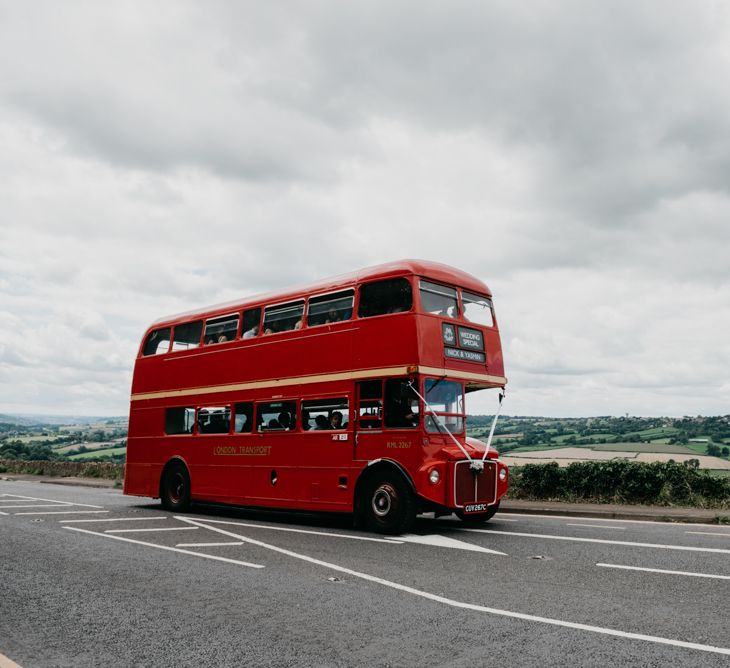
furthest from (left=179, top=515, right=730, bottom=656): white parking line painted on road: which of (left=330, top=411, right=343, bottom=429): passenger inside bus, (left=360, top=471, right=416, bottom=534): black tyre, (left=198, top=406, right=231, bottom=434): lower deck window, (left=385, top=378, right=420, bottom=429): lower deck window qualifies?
(left=198, top=406, right=231, bottom=434): lower deck window

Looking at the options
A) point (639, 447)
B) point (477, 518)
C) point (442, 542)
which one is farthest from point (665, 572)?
point (639, 447)

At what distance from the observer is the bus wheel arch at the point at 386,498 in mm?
11320

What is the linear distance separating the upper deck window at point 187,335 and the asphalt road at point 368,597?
5.60 m

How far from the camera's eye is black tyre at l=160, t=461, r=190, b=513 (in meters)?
16.3

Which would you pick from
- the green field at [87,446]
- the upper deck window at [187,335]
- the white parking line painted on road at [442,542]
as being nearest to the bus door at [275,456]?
the upper deck window at [187,335]

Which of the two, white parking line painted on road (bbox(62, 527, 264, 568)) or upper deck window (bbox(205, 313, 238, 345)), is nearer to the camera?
white parking line painted on road (bbox(62, 527, 264, 568))

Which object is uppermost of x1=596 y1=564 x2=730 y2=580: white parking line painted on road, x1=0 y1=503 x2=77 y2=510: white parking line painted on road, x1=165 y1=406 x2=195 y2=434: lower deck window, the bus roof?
the bus roof

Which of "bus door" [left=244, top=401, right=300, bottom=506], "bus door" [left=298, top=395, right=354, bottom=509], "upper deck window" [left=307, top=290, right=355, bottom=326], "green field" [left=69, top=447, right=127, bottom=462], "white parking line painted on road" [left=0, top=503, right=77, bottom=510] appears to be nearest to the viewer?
"bus door" [left=298, top=395, right=354, bottom=509]

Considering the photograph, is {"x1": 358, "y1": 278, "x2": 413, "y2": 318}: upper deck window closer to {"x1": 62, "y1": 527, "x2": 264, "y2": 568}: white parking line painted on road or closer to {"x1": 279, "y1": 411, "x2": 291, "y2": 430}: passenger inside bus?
{"x1": 279, "y1": 411, "x2": 291, "y2": 430}: passenger inside bus

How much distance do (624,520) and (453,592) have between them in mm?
7974

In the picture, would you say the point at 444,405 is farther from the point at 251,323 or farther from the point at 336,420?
the point at 251,323

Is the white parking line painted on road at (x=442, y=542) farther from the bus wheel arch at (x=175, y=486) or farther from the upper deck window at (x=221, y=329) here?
the bus wheel arch at (x=175, y=486)

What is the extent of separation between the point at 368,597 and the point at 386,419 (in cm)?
528

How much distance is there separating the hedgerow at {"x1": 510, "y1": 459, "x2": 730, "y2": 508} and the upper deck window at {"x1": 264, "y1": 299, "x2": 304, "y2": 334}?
25.1ft
